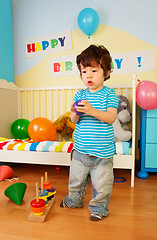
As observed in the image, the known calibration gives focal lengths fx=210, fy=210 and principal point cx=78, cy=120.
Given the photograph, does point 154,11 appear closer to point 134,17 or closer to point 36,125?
point 134,17

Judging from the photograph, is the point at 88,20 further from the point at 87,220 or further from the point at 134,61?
the point at 87,220

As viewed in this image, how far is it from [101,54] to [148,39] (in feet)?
3.97

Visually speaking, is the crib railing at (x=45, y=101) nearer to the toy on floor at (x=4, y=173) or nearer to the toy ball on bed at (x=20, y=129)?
the toy ball on bed at (x=20, y=129)

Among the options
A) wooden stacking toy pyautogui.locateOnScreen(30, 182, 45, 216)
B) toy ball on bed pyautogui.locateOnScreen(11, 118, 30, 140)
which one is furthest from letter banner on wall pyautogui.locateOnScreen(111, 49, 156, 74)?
wooden stacking toy pyautogui.locateOnScreen(30, 182, 45, 216)

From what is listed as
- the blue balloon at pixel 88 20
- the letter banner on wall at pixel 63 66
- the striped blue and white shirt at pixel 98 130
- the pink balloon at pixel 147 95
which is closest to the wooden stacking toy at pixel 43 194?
the striped blue and white shirt at pixel 98 130

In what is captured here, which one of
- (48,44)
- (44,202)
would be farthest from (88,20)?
(44,202)

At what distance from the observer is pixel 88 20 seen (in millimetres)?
1925

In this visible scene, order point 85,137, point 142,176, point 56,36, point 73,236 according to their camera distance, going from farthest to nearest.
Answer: point 56,36 < point 142,176 < point 85,137 < point 73,236

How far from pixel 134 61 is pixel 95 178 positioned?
1352mm

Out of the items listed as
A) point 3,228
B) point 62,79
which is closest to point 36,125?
point 62,79

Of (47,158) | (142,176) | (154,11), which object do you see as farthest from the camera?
(154,11)

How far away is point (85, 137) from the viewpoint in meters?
1.00

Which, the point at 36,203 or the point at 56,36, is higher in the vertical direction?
the point at 56,36

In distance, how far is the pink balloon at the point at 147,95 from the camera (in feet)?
4.80
